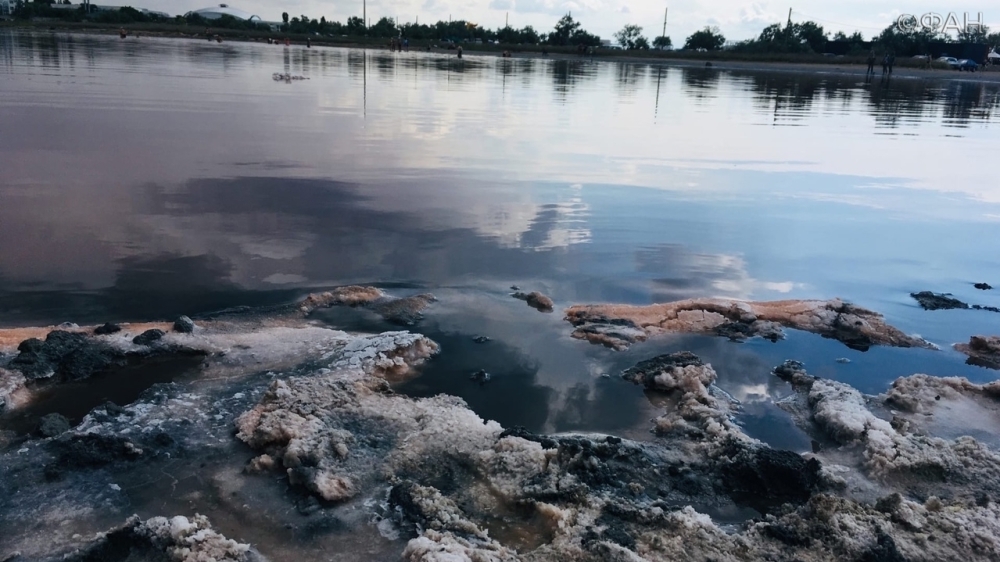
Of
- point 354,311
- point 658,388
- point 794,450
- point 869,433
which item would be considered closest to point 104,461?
point 354,311

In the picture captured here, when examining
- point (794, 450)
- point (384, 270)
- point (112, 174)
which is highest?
point (112, 174)

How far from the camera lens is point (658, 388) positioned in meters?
4.40

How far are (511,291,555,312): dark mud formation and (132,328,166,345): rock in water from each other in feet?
8.67

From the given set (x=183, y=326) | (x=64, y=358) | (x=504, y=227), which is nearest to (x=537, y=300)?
(x=504, y=227)

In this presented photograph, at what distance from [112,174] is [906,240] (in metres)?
9.21

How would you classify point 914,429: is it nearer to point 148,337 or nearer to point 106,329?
point 148,337

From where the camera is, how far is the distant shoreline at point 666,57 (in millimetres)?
48875

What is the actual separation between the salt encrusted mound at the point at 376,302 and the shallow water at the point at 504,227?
0.48 ft

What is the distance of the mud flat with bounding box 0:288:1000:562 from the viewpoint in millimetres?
2822

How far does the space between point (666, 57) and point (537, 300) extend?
2650 inches

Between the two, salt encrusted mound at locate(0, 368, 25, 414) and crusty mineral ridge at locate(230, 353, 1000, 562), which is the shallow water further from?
salt encrusted mound at locate(0, 368, 25, 414)

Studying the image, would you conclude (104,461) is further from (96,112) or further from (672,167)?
(96,112)

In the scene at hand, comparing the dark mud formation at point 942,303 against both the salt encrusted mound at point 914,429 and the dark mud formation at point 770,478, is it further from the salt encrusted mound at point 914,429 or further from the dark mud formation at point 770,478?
the dark mud formation at point 770,478

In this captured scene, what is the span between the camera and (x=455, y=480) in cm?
327
